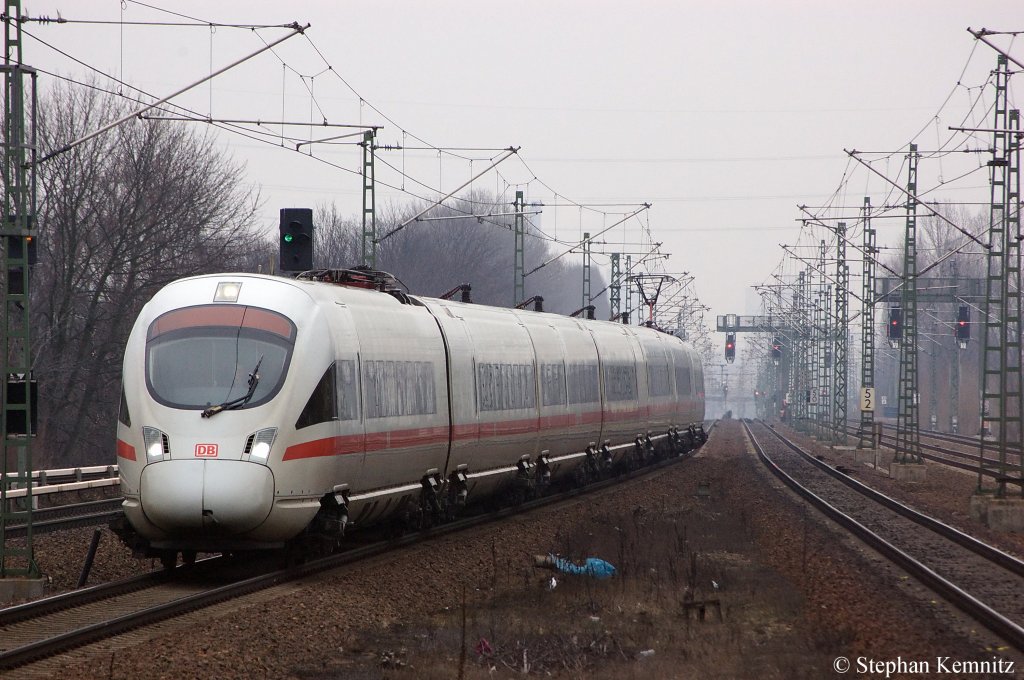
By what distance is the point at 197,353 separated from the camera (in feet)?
48.2

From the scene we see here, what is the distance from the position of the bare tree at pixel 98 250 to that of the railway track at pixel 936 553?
20853mm

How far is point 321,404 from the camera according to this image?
50.0ft

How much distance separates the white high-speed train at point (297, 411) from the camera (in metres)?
14.1

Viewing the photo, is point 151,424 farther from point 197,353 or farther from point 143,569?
point 143,569

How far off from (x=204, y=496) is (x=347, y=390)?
270 centimetres

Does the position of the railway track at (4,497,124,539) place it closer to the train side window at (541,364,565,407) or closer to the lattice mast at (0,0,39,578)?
the lattice mast at (0,0,39,578)

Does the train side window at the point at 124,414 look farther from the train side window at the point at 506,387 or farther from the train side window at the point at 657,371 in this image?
the train side window at the point at 657,371

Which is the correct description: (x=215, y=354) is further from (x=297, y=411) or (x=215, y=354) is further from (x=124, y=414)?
(x=124, y=414)

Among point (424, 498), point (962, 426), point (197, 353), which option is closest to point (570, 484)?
point (424, 498)

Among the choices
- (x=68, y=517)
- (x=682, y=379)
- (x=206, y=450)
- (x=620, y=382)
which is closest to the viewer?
(x=206, y=450)

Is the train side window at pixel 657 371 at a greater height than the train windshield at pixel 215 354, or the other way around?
the train windshield at pixel 215 354

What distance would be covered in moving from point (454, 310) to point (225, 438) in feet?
26.8

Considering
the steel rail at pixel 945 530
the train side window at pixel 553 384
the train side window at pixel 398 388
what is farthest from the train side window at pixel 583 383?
the train side window at pixel 398 388

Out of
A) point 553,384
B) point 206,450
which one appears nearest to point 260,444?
point 206,450
